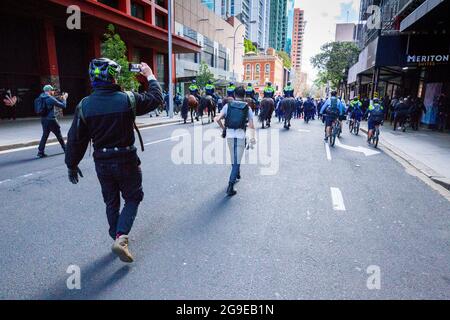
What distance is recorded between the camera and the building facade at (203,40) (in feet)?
122

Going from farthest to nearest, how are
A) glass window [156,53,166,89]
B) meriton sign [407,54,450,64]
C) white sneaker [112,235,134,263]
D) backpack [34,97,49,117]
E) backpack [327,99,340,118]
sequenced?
glass window [156,53,166,89] < meriton sign [407,54,450,64] < backpack [327,99,340,118] < backpack [34,97,49,117] < white sneaker [112,235,134,263]

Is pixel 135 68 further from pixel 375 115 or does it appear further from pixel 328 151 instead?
pixel 375 115

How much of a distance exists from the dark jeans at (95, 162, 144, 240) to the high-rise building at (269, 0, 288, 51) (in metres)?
180

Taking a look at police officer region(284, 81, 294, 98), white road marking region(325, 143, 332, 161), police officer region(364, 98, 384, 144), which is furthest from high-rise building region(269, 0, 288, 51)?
white road marking region(325, 143, 332, 161)

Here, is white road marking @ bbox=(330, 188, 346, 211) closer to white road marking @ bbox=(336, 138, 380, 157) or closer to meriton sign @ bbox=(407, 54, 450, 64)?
white road marking @ bbox=(336, 138, 380, 157)

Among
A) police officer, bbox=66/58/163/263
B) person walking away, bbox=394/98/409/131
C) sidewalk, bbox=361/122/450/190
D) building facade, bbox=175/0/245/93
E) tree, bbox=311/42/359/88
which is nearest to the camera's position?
police officer, bbox=66/58/163/263

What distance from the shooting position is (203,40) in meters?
45.5

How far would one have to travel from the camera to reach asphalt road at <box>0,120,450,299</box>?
2.95 metres

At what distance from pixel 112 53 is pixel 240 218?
13.9 meters

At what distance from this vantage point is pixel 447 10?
1302 centimetres

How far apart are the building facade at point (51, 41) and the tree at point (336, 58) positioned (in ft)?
102

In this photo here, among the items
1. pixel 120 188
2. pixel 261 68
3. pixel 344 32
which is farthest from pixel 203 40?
pixel 261 68

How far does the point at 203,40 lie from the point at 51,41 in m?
29.9

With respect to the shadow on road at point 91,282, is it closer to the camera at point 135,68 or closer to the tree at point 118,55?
the camera at point 135,68
